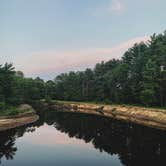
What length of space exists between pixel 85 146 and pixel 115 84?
2186 inches

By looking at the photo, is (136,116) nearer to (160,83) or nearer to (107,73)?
(160,83)

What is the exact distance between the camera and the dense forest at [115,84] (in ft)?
222

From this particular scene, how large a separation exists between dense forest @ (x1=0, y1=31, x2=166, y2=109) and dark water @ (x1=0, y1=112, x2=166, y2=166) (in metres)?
16.3

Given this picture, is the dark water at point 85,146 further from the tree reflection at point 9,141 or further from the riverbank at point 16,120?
the riverbank at point 16,120

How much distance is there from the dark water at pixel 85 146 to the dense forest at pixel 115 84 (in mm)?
16343

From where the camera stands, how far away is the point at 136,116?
204 ft

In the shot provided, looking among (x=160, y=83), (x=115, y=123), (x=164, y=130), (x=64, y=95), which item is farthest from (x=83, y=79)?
(x=164, y=130)

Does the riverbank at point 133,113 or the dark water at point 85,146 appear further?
the riverbank at point 133,113

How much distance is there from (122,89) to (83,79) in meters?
33.2

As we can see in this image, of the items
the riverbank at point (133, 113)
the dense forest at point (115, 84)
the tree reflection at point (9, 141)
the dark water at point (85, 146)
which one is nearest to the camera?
the dark water at point (85, 146)

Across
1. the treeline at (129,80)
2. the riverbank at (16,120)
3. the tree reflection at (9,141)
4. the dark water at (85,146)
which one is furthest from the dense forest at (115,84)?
the dark water at (85,146)

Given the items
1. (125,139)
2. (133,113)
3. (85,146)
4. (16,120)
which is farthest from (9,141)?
(133,113)

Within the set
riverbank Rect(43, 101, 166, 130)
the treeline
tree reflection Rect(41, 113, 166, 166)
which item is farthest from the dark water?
the treeline

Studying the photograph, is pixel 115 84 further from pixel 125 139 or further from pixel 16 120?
pixel 125 139
